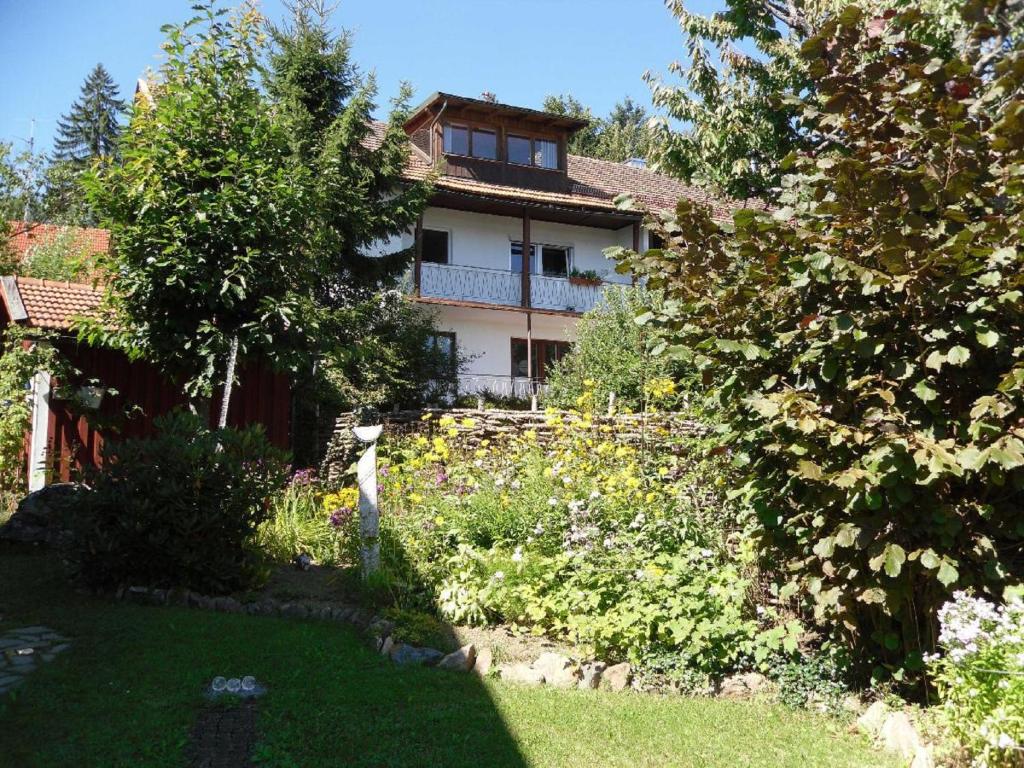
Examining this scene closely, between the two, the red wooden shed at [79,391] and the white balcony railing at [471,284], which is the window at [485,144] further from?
the red wooden shed at [79,391]

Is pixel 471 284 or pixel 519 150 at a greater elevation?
pixel 519 150

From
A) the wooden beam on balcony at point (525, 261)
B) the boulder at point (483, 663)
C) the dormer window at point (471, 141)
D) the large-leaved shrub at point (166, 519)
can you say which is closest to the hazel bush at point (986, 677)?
the boulder at point (483, 663)

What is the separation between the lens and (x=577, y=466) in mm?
8102

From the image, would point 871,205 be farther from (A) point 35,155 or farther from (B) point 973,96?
(A) point 35,155

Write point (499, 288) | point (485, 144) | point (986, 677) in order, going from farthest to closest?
point (485, 144) < point (499, 288) < point (986, 677)

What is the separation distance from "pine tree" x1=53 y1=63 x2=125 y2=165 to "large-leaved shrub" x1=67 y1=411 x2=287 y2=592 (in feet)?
173

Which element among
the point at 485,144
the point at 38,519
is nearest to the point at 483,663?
the point at 38,519

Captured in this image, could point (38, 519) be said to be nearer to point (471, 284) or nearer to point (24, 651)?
point (24, 651)

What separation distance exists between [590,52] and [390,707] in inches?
290

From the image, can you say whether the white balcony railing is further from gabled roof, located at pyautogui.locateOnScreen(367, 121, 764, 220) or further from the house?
gabled roof, located at pyautogui.locateOnScreen(367, 121, 764, 220)

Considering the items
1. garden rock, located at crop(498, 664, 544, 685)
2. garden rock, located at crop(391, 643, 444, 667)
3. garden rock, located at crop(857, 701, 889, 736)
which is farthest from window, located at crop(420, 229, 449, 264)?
garden rock, located at crop(857, 701, 889, 736)

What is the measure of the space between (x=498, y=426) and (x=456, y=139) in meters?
12.1

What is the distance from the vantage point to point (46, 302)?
38.1 ft

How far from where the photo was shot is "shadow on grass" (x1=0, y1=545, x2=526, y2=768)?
3.96m
